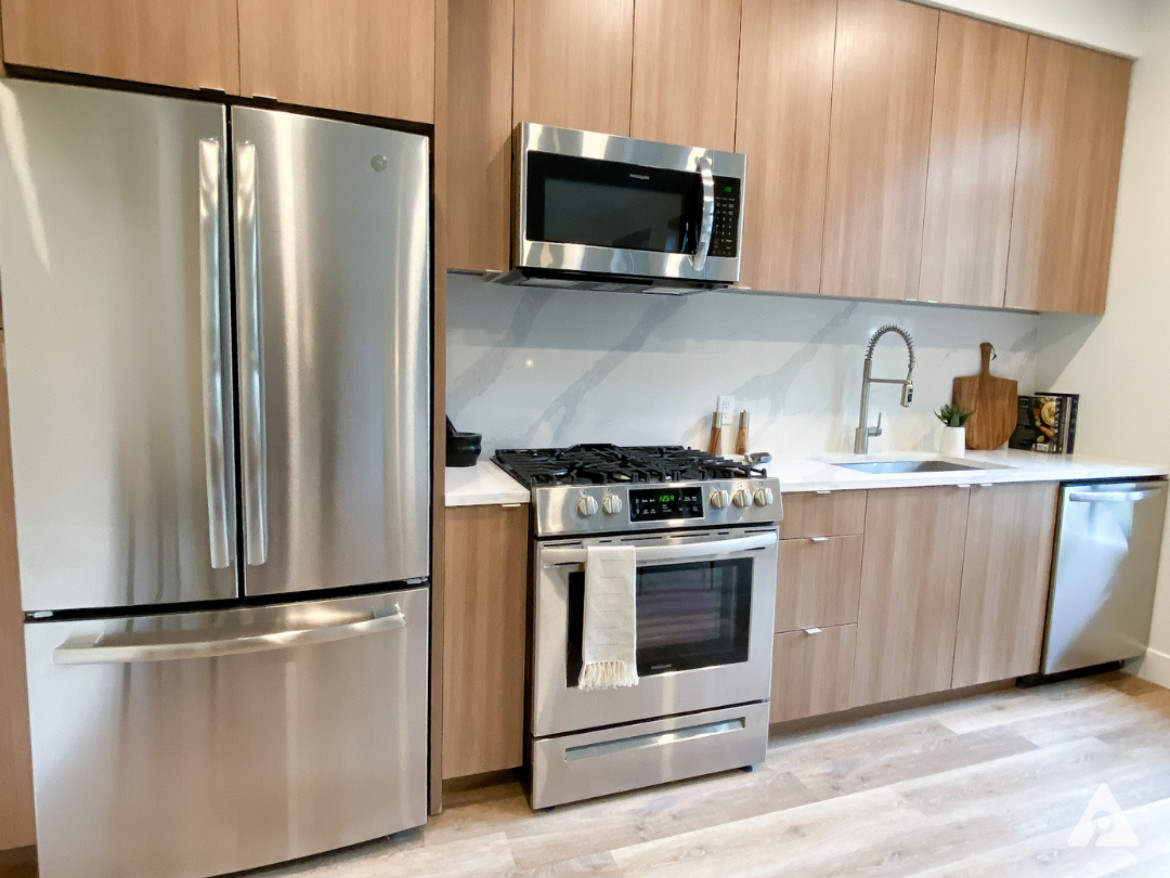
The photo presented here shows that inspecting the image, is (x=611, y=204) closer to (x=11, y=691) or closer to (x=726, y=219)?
(x=726, y=219)

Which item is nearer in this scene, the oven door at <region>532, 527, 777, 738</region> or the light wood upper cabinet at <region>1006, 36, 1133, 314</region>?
the oven door at <region>532, 527, 777, 738</region>

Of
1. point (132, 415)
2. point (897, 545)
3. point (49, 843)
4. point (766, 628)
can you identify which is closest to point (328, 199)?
point (132, 415)

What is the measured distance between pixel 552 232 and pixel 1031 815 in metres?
2.21

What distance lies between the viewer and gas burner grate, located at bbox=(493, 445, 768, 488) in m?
1.96

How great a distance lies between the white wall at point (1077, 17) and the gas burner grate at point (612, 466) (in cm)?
186

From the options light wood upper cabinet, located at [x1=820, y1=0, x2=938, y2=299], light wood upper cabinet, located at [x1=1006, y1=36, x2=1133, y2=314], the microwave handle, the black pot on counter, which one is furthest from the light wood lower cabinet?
light wood upper cabinet, located at [x1=1006, y1=36, x2=1133, y2=314]

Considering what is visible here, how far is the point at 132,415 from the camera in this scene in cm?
146

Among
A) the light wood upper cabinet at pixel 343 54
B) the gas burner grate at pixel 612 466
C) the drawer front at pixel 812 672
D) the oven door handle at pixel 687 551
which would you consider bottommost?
the drawer front at pixel 812 672

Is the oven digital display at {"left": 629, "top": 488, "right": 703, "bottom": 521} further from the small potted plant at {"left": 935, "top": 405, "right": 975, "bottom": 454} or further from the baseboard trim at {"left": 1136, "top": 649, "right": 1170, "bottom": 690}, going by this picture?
the baseboard trim at {"left": 1136, "top": 649, "right": 1170, "bottom": 690}

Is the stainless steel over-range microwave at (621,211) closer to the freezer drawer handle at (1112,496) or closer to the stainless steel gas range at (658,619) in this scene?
the stainless steel gas range at (658,619)

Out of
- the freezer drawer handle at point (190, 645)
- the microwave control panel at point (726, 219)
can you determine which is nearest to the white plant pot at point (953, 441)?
the microwave control panel at point (726, 219)

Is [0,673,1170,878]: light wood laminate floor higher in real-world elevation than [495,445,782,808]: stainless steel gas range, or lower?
lower

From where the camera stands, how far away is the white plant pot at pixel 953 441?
2.98 m

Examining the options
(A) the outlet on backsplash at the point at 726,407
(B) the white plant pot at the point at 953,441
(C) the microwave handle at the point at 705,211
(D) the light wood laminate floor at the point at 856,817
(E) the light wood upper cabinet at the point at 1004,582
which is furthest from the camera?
(B) the white plant pot at the point at 953,441
